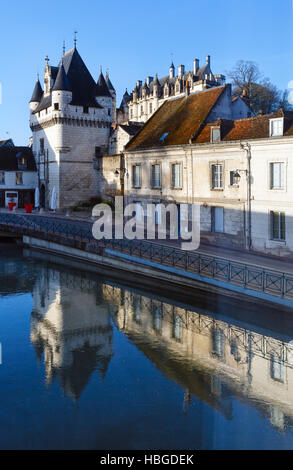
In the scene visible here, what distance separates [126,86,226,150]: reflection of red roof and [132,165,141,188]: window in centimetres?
113

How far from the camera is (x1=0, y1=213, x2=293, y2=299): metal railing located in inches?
535

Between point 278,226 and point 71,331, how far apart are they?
30.1 ft

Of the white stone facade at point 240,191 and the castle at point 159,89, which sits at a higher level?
the castle at point 159,89

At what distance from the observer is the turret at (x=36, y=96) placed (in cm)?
4125

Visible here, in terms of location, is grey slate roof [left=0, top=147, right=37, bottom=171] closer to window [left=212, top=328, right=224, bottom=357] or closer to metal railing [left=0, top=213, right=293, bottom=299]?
metal railing [left=0, top=213, right=293, bottom=299]

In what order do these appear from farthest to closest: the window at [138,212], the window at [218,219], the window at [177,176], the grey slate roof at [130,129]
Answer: the grey slate roof at [130,129]
the window at [138,212]
the window at [177,176]
the window at [218,219]

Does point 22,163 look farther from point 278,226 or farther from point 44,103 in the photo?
point 278,226

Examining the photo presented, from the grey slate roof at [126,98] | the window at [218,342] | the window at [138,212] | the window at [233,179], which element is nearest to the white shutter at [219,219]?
the window at [233,179]

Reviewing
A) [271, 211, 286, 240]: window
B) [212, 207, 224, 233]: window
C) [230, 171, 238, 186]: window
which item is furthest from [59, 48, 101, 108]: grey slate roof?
[271, 211, 286, 240]: window

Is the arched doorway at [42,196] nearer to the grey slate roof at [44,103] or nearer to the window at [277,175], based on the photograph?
the grey slate roof at [44,103]

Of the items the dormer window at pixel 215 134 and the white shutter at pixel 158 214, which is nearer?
the dormer window at pixel 215 134

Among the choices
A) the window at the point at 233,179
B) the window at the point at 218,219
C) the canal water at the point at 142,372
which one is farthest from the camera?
the window at the point at 218,219

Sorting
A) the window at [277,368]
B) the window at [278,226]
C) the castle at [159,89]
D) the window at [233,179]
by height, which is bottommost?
the window at [277,368]
